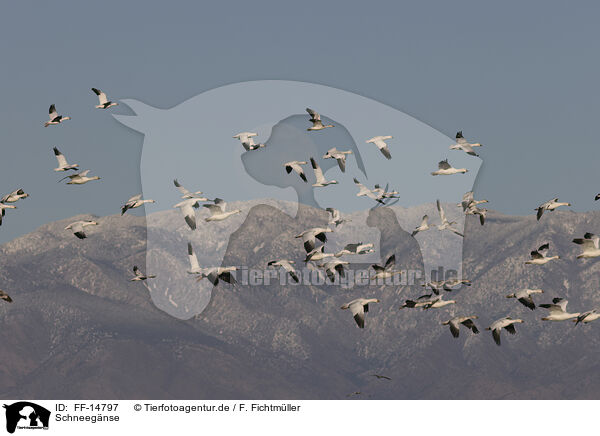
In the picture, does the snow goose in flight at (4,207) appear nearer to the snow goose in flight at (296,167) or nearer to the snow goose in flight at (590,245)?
the snow goose in flight at (296,167)

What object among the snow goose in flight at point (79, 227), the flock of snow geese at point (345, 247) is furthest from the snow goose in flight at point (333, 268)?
the snow goose in flight at point (79, 227)

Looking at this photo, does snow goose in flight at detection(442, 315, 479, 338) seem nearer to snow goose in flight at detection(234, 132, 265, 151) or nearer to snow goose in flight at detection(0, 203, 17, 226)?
snow goose in flight at detection(234, 132, 265, 151)

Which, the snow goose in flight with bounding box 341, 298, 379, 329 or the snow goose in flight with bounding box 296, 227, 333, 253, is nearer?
the snow goose in flight with bounding box 341, 298, 379, 329

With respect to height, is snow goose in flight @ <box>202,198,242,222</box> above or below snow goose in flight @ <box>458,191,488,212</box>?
above

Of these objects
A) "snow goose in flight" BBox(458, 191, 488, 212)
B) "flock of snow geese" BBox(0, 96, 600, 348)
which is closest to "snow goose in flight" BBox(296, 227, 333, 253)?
"flock of snow geese" BBox(0, 96, 600, 348)

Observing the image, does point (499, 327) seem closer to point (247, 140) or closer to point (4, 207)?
point (247, 140)

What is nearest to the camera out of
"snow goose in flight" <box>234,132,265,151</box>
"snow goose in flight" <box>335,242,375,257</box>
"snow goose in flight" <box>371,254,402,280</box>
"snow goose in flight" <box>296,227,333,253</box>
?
"snow goose in flight" <box>371,254,402,280</box>

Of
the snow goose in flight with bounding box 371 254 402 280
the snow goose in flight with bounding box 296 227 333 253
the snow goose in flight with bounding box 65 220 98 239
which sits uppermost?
Result: the snow goose in flight with bounding box 296 227 333 253

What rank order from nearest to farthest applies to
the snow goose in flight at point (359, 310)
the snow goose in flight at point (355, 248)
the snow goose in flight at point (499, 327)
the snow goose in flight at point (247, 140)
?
1. the snow goose in flight at point (359, 310)
2. the snow goose in flight at point (499, 327)
3. the snow goose in flight at point (355, 248)
4. the snow goose in flight at point (247, 140)
